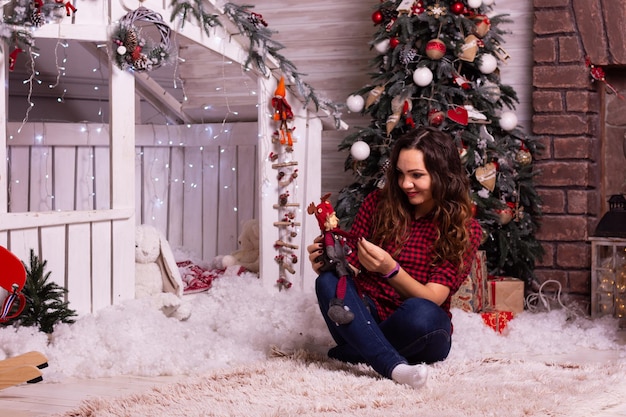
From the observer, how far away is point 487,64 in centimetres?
443

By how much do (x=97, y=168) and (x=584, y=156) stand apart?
110 inches

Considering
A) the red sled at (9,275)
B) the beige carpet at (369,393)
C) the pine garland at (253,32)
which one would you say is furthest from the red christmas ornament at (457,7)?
the red sled at (9,275)

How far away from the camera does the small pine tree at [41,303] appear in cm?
315

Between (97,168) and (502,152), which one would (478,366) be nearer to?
(502,152)

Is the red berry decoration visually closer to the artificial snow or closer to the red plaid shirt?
the artificial snow

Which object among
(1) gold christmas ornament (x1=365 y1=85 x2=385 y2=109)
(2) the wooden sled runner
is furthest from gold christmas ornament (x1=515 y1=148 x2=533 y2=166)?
(2) the wooden sled runner

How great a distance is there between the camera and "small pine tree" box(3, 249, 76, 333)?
3.15 metres

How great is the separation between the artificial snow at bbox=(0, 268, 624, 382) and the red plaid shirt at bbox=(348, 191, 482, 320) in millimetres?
427

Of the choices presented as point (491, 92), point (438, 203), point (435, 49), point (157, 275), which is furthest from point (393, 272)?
point (491, 92)

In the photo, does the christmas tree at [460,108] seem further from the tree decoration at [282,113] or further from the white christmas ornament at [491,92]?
the tree decoration at [282,113]

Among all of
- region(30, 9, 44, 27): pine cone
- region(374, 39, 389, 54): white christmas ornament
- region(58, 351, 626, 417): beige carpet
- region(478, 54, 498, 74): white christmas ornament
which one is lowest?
region(58, 351, 626, 417): beige carpet

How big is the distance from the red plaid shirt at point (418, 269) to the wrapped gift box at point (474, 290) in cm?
117

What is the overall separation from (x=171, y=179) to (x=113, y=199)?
1663mm

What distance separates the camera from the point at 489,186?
438cm
